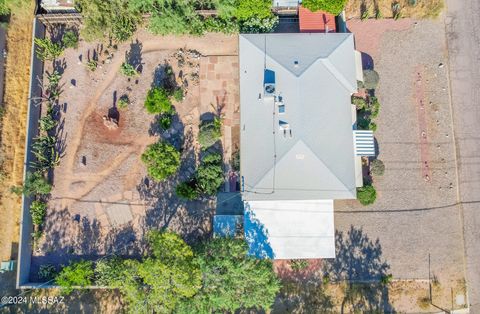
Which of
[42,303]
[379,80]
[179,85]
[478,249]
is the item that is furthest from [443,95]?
[42,303]

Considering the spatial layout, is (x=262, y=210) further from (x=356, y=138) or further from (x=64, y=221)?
(x=64, y=221)

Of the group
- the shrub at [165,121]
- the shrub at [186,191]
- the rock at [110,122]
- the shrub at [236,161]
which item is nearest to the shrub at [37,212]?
the rock at [110,122]

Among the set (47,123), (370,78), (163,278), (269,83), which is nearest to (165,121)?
(269,83)

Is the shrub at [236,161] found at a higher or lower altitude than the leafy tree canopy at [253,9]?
lower

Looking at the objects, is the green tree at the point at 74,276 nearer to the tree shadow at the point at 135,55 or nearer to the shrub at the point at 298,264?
the shrub at the point at 298,264

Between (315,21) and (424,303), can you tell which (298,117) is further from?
(424,303)

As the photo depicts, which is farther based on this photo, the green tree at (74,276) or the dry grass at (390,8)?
the dry grass at (390,8)
